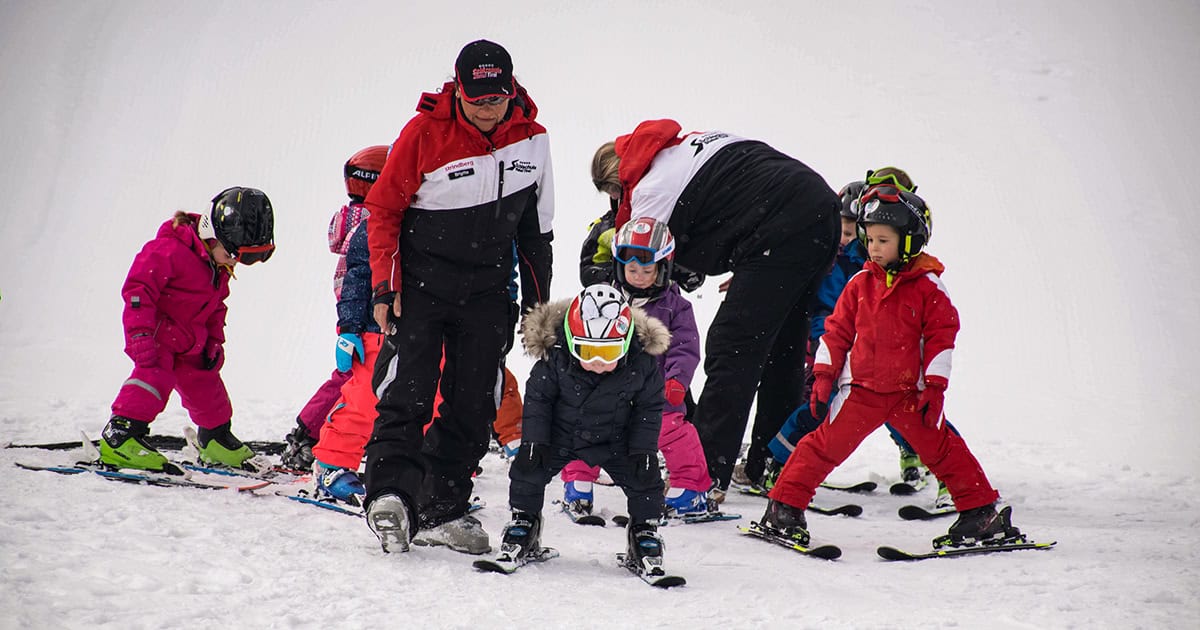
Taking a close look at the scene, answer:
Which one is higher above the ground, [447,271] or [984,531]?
[447,271]

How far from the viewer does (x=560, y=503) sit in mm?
4867

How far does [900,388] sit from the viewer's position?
4168mm

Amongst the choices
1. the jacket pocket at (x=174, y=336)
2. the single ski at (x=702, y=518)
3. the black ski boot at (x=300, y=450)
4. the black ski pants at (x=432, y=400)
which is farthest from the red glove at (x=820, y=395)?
the jacket pocket at (x=174, y=336)

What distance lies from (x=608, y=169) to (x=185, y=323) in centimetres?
228

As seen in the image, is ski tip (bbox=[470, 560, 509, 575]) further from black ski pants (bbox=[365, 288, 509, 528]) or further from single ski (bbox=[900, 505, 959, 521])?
single ski (bbox=[900, 505, 959, 521])

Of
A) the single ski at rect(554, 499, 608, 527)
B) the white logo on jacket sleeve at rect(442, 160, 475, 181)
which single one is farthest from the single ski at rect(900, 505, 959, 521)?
the white logo on jacket sleeve at rect(442, 160, 475, 181)

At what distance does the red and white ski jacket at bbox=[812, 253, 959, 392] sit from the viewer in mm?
4164

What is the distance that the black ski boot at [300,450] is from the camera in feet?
17.6

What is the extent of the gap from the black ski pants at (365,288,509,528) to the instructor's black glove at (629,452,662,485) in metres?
0.67

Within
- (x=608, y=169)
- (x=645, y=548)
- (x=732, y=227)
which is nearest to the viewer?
(x=645, y=548)

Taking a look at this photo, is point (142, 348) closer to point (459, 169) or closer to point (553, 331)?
point (459, 169)

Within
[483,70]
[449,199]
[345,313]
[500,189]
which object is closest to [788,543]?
[500,189]

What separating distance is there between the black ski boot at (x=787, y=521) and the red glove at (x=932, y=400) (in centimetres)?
67

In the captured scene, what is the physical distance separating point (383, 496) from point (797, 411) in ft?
8.40
